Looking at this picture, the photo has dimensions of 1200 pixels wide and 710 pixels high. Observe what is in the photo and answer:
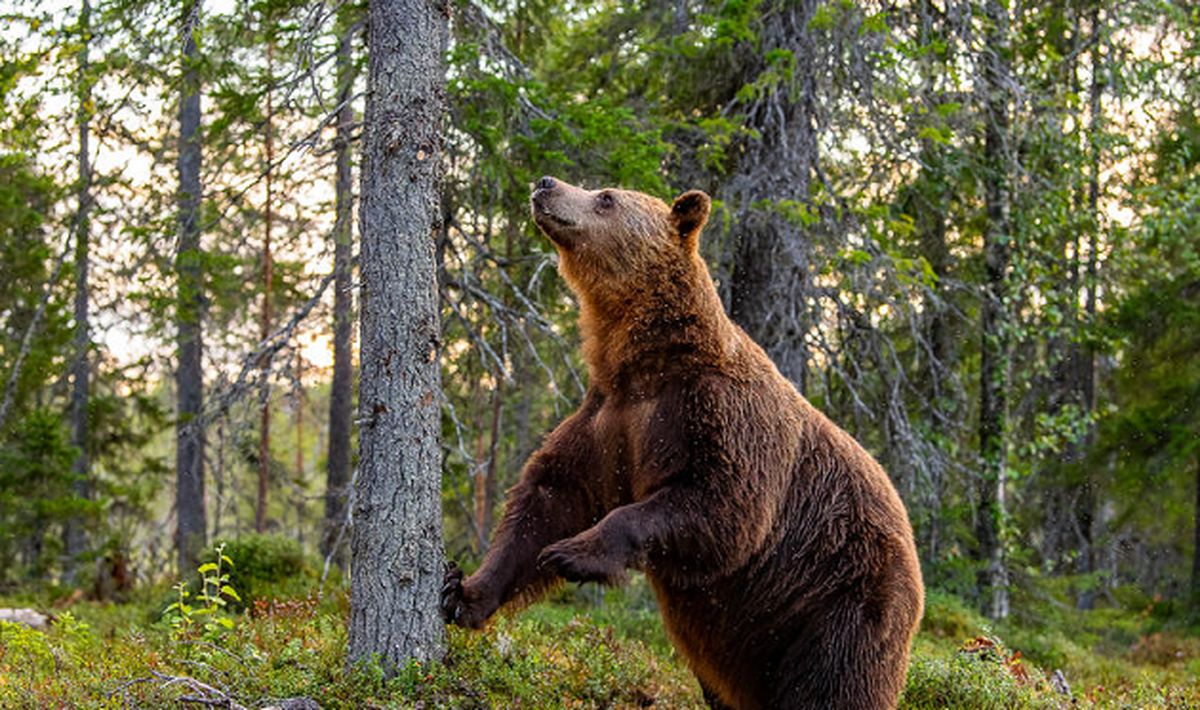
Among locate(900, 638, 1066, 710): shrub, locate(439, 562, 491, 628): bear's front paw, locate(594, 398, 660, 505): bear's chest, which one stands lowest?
locate(900, 638, 1066, 710): shrub

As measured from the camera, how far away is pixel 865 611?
16.5ft

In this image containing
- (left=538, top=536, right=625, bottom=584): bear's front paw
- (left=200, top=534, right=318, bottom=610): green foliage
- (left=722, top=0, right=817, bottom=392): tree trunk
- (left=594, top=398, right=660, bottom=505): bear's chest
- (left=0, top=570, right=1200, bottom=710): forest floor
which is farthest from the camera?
(left=722, top=0, right=817, bottom=392): tree trunk

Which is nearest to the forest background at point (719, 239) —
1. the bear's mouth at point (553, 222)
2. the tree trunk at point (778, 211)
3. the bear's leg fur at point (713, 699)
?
the tree trunk at point (778, 211)

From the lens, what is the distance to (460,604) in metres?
5.11

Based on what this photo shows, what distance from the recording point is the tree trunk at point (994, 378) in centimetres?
1325

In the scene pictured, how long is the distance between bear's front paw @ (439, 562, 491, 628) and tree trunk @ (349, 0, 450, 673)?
0.06 m

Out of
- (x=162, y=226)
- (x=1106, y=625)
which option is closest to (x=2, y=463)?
(x=162, y=226)

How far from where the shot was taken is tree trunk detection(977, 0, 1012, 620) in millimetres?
13250

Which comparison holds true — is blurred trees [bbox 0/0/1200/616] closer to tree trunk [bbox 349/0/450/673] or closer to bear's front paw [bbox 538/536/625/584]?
tree trunk [bbox 349/0/450/673]

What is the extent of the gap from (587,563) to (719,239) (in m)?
6.76

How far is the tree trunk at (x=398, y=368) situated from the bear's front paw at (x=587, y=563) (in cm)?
77

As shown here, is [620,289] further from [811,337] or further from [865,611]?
[811,337]

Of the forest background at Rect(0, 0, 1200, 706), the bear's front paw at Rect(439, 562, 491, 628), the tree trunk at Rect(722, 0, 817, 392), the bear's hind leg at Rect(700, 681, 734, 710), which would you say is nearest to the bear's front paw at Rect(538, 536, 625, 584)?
the bear's front paw at Rect(439, 562, 491, 628)

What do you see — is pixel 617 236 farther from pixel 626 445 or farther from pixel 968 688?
pixel 968 688
